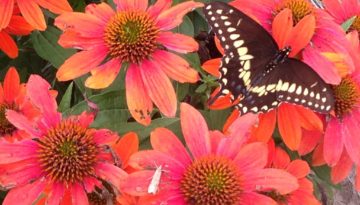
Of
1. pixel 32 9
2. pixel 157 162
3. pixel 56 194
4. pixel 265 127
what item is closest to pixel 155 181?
pixel 157 162

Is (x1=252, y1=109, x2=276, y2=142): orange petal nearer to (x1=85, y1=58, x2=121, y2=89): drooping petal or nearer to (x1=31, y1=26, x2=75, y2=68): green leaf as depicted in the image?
(x1=85, y1=58, x2=121, y2=89): drooping petal

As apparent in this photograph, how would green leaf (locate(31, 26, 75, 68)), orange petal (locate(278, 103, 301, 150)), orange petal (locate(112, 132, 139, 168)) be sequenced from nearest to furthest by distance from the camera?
orange petal (locate(112, 132, 139, 168))
orange petal (locate(278, 103, 301, 150))
green leaf (locate(31, 26, 75, 68))

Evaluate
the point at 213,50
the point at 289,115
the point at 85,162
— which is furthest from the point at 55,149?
the point at 213,50

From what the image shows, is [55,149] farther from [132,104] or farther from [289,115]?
[289,115]

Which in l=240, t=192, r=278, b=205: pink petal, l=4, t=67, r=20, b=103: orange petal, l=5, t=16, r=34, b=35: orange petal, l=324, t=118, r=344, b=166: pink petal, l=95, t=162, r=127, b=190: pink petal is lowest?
l=240, t=192, r=278, b=205: pink petal

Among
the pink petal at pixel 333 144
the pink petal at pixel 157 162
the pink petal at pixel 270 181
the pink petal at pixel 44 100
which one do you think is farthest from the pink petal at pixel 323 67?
the pink petal at pixel 44 100

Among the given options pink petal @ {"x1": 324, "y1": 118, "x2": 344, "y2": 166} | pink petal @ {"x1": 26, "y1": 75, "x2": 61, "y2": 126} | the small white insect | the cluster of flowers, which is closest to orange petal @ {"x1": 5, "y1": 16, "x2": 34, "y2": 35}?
the cluster of flowers

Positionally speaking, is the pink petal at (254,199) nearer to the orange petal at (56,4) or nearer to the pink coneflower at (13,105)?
the pink coneflower at (13,105)
